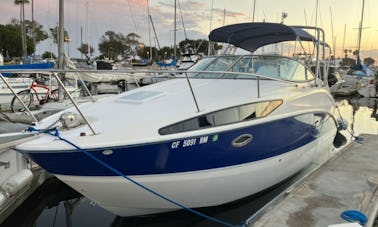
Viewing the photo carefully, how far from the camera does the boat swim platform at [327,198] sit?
403 cm

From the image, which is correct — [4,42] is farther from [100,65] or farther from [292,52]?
[292,52]

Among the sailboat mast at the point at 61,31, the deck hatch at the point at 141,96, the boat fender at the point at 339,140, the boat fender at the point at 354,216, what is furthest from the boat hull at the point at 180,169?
the sailboat mast at the point at 61,31

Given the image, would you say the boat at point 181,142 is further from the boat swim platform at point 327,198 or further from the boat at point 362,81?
the boat at point 362,81

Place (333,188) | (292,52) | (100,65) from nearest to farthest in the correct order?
(333,188) → (292,52) → (100,65)

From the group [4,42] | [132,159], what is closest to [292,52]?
[132,159]

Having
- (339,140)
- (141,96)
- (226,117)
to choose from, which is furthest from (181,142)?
(339,140)

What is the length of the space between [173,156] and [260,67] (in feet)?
8.99

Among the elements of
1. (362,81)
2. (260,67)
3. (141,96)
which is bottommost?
(362,81)

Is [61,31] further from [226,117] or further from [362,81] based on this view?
[362,81]

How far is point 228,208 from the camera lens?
5.32 meters

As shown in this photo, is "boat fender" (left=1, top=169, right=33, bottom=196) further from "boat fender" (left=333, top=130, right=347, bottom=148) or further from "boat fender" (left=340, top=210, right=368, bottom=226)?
"boat fender" (left=333, top=130, right=347, bottom=148)

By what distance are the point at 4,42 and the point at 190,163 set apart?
5665cm

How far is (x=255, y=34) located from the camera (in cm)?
738

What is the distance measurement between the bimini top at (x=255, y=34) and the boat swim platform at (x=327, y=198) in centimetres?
248
